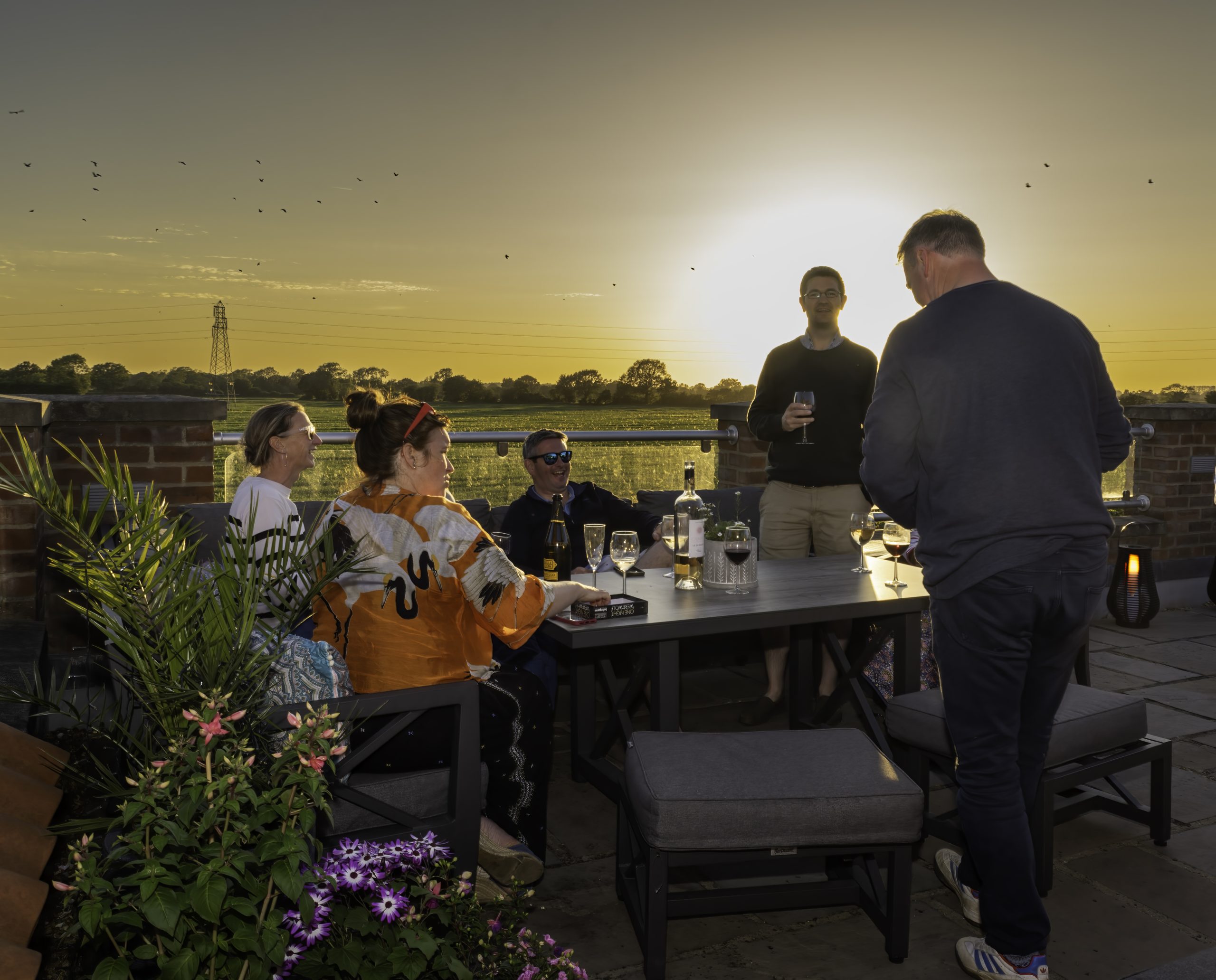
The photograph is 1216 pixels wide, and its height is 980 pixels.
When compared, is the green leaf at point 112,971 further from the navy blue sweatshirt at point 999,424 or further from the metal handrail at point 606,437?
the metal handrail at point 606,437

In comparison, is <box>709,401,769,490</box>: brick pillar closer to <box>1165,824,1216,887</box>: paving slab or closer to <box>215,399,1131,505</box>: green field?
<box>215,399,1131,505</box>: green field

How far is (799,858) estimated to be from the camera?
2.64 m

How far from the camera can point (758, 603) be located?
2.87m

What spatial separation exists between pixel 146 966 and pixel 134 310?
95.8 ft

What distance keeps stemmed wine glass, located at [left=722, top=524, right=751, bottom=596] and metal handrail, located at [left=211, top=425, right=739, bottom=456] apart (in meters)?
1.70

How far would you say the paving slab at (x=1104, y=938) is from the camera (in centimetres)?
228

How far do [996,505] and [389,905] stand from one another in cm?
143

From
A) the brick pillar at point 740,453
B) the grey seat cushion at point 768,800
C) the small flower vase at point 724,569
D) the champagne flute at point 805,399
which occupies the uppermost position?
the champagne flute at point 805,399

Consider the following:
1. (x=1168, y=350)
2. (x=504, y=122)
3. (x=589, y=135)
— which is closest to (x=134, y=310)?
(x=504, y=122)

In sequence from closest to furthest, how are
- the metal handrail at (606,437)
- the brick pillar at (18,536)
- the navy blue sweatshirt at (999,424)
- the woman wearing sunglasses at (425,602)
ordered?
the navy blue sweatshirt at (999,424) < the woman wearing sunglasses at (425,602) < the brick pillar at (18,536) < the metal handrail at (606,437)

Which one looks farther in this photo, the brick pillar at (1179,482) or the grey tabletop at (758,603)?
the brick pillar at (1179,482)

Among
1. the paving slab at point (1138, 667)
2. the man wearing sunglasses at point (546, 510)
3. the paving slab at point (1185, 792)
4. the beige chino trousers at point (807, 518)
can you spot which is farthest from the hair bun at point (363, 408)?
the paving slab at point (1138, 667)

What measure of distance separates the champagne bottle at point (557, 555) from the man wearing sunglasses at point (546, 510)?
1.60ft

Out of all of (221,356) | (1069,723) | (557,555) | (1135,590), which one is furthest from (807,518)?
(221,356)
